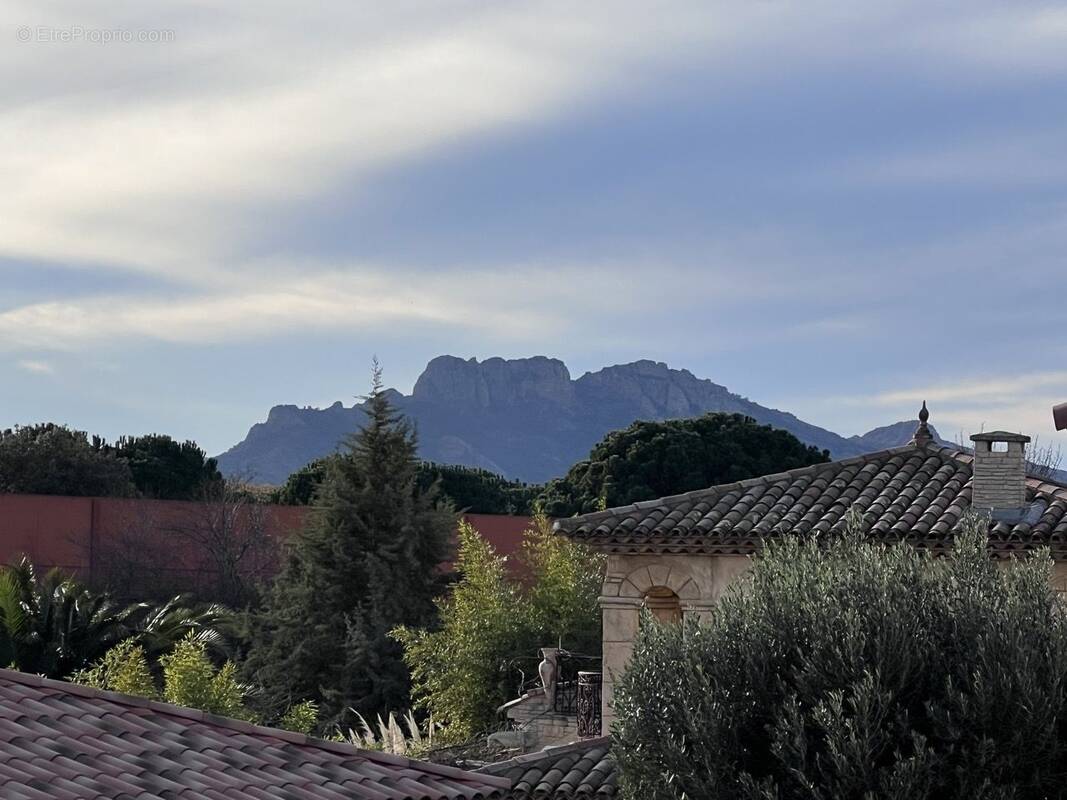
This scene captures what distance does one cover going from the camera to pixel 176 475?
58.7 meters

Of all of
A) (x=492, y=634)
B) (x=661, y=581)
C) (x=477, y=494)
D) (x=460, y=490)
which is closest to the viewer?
(x=661, y=581)

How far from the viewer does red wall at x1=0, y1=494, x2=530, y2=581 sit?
123 ft

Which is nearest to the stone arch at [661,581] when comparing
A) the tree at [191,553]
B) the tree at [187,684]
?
the tree at [187,684]

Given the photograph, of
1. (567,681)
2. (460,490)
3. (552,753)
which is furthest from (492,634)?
(460,490)

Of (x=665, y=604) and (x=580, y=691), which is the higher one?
(x=665, y=604)

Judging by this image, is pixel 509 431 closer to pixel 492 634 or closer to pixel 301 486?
pixel 301 486

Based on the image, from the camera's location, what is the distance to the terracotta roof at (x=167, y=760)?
8.06 meters

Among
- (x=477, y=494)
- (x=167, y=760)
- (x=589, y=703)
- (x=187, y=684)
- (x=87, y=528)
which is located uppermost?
(x=477, y=494)

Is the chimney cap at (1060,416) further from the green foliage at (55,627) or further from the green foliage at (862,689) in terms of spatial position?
the green foliage at (55,627)

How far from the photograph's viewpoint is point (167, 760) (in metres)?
8.66

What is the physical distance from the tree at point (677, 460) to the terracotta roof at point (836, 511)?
108 ft

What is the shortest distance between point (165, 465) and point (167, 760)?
51503 millimetres

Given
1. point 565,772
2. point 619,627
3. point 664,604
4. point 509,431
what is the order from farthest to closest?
1. point 509,431
2. point 664,604
3. point 619,627
4. point 565,772

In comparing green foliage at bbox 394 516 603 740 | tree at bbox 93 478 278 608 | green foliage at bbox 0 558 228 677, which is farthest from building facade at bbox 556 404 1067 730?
tree at bbox 93 478 278 608
